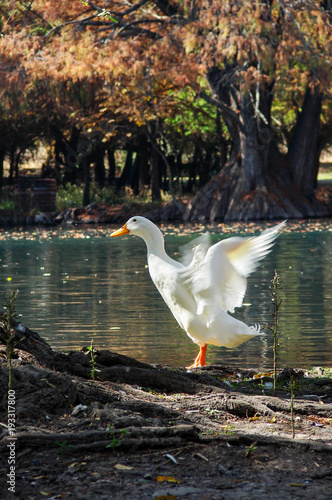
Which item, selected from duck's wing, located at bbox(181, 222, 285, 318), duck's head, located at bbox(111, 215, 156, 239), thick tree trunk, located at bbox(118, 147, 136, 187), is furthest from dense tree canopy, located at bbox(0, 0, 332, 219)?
duck's wing, located at bbox(181, 222, 285, 318)

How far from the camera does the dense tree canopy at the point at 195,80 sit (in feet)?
86.7

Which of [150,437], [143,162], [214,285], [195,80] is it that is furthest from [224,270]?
[143,162]

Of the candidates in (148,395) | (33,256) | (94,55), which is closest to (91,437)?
(148,395)

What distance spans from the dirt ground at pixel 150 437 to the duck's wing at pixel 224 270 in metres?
1.09

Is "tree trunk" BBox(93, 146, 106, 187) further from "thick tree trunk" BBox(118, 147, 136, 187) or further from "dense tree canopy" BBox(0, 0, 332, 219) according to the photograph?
"thick tree trunk" BBox(118, 147, 136, 187)

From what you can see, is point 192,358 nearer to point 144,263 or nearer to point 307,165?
point 144,263

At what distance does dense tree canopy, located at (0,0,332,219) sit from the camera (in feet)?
86.7

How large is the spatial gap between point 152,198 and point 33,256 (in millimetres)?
19350

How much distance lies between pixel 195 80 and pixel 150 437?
26.4 m

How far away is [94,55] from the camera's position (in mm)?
28594

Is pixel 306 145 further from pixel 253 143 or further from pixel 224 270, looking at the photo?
Result: pixel 224 270

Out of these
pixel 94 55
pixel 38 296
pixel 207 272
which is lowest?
pixel 38 296

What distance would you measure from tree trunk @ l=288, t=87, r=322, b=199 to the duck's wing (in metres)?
28.1

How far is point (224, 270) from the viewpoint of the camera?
6359 mm
